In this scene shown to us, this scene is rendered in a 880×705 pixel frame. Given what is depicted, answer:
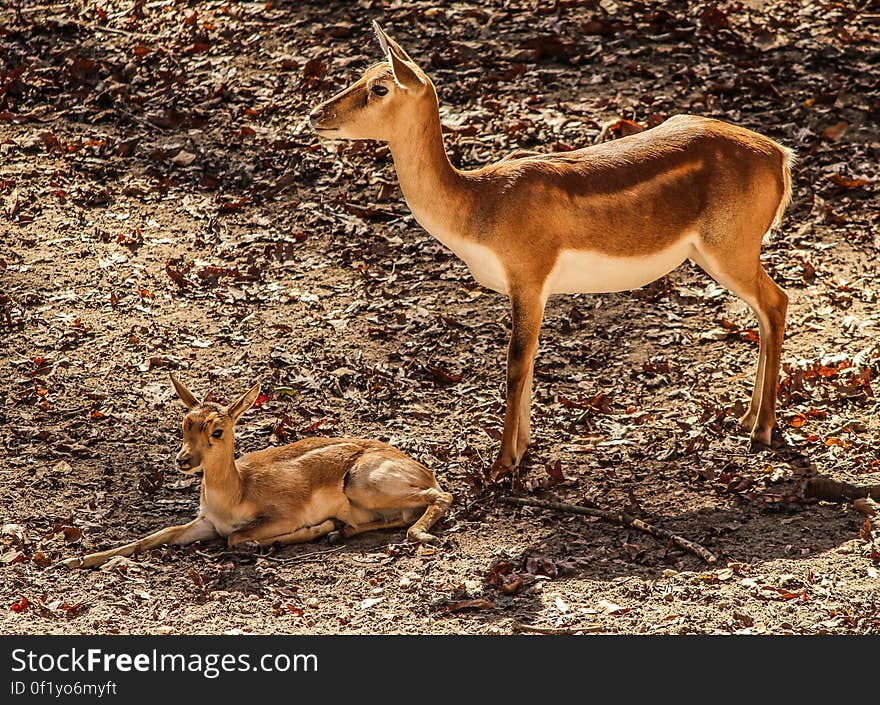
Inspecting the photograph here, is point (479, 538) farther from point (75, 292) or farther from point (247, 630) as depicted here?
point (75, 292)

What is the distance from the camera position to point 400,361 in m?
10.0

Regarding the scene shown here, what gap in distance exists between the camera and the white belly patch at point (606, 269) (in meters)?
8.14

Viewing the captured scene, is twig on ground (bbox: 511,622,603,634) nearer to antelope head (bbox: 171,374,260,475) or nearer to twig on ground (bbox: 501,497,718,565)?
twig on ground (bbox: 501,497,718,565)

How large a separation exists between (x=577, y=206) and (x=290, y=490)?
2.65 meters

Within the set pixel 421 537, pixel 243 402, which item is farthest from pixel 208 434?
pixel 421 537

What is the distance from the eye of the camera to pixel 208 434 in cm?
721

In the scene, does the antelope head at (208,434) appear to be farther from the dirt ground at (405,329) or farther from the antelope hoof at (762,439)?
the antelope hoof at (762,439)

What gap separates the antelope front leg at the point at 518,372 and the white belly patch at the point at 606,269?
199 mm

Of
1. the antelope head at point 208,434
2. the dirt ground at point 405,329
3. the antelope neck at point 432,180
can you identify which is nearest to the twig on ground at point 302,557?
the dirt ground at point 405,329

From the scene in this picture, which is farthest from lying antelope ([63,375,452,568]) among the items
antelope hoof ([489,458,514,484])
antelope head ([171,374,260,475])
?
antelope hoof ([489,458,514,484])

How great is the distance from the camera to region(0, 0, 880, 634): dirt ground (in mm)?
7086

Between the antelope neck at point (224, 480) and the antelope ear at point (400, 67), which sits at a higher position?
the antelope ear at point (400, 67)

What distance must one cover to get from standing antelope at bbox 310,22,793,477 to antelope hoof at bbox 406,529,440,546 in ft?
3.44

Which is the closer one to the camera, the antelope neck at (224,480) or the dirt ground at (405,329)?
the dirt ground at (405,329)
